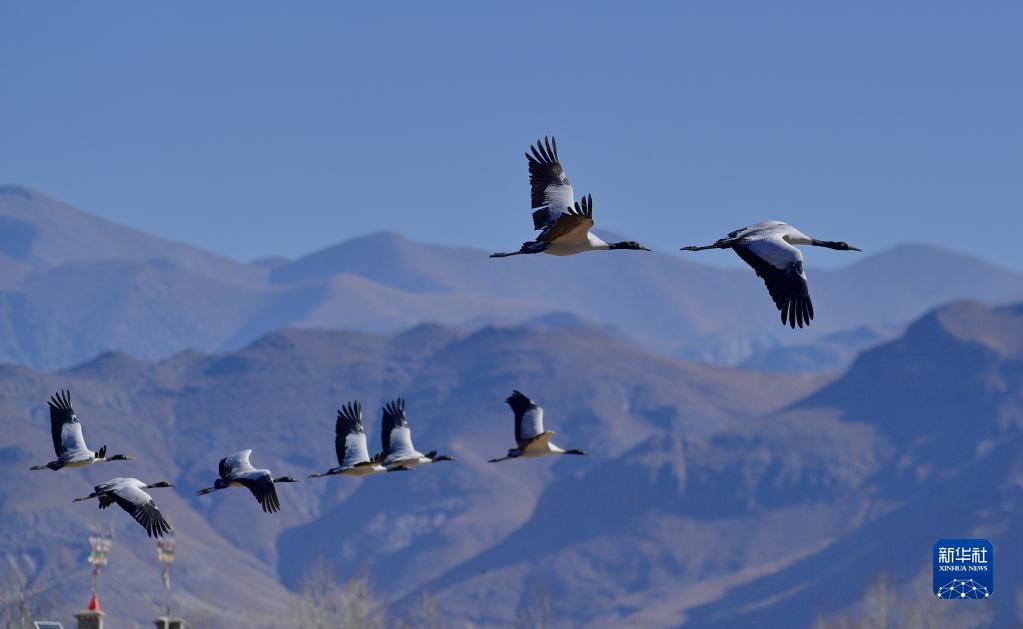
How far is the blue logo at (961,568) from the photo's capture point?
103338 mm

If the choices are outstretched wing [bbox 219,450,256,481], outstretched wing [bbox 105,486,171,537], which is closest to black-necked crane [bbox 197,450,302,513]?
outstretched wing [bbox 219,450,256,481]

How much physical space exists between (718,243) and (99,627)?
2958 centimetres

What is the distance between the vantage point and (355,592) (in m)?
191

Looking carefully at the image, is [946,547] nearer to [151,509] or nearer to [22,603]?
[22,603]

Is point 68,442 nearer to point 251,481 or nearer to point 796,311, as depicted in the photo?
point 251,481

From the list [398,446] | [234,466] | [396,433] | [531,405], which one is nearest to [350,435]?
[398,446]

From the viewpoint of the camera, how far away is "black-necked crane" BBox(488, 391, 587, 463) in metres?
51.5

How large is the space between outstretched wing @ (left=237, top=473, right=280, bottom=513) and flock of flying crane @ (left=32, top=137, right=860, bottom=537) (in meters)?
0.02

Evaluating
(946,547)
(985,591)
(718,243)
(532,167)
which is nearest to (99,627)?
(532,167)

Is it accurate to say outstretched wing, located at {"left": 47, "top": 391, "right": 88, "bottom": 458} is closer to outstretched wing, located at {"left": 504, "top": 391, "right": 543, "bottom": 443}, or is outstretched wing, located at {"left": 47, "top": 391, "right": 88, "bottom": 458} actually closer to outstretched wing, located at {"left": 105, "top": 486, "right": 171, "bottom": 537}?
outstretched wing, located at {"left": 105, "top": 486, "right": 171, "bottom": 537}

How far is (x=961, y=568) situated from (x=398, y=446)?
8477 centimetres

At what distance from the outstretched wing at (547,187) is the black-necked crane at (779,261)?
604 cm

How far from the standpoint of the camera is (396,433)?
5819 cm

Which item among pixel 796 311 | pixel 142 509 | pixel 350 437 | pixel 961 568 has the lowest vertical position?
pixel 142 509
